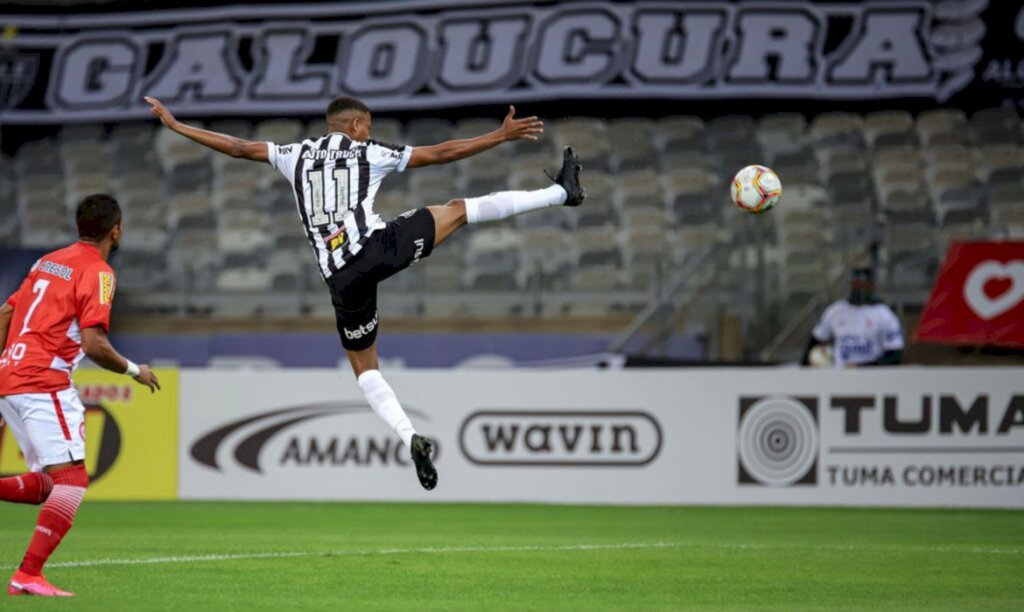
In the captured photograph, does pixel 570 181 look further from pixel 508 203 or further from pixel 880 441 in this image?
pixel 880 441

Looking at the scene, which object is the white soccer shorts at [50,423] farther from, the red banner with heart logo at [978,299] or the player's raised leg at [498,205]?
the red banner with heart logo at [978,299]

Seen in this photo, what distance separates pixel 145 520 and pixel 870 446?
6698 mm

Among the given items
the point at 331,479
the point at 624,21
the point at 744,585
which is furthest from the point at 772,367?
the point at 624,21

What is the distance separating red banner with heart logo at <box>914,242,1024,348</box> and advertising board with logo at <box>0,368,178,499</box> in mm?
7923

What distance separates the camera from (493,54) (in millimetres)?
23422

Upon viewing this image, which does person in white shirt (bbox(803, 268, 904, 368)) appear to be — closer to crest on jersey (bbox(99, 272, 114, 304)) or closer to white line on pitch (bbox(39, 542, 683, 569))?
white line on pitch (bbox(39, 542, 683, 569))

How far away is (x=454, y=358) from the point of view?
18828 mm

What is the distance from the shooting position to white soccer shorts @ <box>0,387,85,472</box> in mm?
7676

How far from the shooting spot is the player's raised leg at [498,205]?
963cm

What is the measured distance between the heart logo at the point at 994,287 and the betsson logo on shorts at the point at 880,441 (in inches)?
75.0

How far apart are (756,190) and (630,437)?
4656 millimetres

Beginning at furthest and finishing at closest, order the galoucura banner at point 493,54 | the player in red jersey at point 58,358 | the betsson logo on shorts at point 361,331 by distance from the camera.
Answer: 1. the galoucura banner at point 493,54
2. the betsson logo on shorts at point 361,331
3. the player in red jersey at point 58,358

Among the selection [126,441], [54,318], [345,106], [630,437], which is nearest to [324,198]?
[345,106]

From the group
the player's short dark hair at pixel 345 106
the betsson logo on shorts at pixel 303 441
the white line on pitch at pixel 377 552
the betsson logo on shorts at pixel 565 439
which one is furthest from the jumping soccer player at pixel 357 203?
the betsson logo on shorts at pixel 303 441
